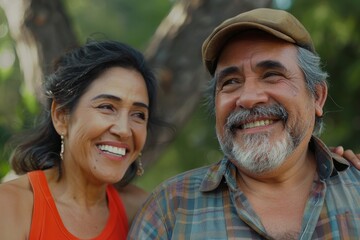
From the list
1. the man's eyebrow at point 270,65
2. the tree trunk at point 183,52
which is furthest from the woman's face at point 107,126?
the tree trunk at point 183,52

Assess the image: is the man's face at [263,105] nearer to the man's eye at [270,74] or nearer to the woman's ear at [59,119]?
the man's eye at [270,74]

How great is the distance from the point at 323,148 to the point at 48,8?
189cm

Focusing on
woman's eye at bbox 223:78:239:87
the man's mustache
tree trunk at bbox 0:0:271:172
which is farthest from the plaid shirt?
tree trunk at bbox 0:0:271:172

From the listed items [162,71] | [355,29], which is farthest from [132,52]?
[355,29]

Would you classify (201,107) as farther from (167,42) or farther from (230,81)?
(230,81)

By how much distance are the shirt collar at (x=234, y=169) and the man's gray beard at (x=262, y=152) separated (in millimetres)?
112

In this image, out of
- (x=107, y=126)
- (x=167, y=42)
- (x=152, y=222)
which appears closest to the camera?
(x=152, y=222)

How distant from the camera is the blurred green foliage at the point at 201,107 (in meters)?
4.90

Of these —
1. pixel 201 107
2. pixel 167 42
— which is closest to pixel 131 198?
pixel 167 42

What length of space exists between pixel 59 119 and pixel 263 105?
3.51 ft

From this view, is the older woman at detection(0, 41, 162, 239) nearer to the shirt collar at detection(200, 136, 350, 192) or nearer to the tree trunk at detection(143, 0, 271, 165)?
the shirt collar at detection(200, 136, 350, 192)

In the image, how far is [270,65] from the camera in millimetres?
2754

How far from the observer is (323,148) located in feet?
9.46

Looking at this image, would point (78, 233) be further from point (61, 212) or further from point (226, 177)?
point (226, 177)
